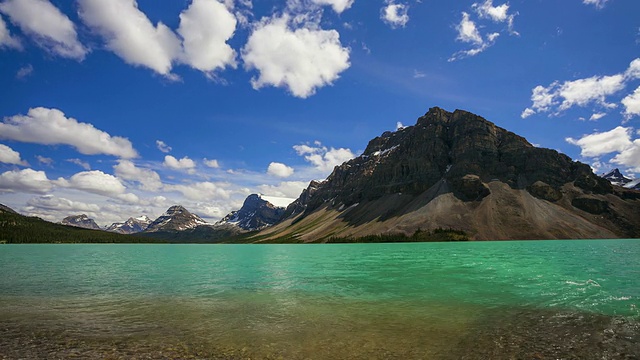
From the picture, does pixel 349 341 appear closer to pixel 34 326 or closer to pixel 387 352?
A: pixel 387 352

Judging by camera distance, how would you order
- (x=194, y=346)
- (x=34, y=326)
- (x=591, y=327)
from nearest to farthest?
1. (x=194, y=346)
2. (x=591, y=327)
3. (x=34, y=326)

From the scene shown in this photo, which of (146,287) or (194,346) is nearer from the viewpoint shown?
(194,346)

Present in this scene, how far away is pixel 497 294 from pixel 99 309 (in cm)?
3184

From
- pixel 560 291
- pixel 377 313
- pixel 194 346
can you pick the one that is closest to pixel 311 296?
pixel 377 313

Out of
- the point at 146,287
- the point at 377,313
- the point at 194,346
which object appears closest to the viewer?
the point at 194,346

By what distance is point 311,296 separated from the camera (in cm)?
3078

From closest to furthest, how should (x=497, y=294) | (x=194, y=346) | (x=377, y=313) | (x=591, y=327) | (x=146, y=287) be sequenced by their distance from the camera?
(x=194, y=346) → (x=591, y=327) → (x=377, y=313) → (x=497, y=294) → (x=146, y=287)

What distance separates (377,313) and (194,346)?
12.0 m

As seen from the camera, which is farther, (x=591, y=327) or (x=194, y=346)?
(x=591, y=327)

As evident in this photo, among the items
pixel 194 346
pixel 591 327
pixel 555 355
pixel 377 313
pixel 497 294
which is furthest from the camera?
pixel 497 294

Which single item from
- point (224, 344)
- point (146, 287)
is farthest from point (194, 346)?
point (146, 287)

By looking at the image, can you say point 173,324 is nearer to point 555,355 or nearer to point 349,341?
point 349,341

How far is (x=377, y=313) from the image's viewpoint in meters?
23.3

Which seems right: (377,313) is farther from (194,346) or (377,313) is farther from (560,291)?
(560,291)
